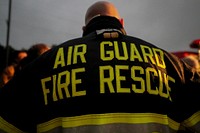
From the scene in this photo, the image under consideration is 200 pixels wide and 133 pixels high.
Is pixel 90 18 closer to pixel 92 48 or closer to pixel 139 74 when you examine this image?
pixel 92 48

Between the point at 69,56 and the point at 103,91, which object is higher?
the point at 69,56

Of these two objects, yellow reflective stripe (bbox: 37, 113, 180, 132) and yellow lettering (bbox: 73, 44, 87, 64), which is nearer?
yellow reflective stripe (bbox: 37, 113, 180, 132)

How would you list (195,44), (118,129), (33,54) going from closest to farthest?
(118,129) < (33,54) < (195,44)

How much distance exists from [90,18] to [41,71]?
519mm

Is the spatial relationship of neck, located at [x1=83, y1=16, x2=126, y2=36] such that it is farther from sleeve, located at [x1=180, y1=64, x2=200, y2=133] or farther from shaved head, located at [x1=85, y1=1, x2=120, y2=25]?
sleeve, located at [x1=180, y1=64, x2=200, y2=133]

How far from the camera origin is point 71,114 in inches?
63.1

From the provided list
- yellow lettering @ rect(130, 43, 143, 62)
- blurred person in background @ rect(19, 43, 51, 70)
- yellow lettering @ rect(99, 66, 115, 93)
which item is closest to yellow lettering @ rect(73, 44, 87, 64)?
yellow lettering @ rect(99, 66, 115, 93)

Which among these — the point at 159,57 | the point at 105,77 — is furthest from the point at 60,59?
the point at 159,57

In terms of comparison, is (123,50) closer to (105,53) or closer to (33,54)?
(105,53)

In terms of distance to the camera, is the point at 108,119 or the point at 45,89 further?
the point at 45,89

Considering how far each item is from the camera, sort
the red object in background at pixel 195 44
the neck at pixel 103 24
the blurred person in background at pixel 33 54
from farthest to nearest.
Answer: the red object in background at pixel 195 44
the blurred person in background at pixel 33 54
the neck at pixel 103 24

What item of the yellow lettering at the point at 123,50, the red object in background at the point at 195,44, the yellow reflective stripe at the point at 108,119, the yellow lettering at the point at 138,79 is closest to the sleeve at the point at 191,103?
the yellow reflective stripe at the point at 108,119

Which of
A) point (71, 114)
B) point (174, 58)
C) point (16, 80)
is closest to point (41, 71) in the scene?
point (16, 80)

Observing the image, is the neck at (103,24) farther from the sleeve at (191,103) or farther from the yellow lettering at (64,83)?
the sleeve at (191,103)
